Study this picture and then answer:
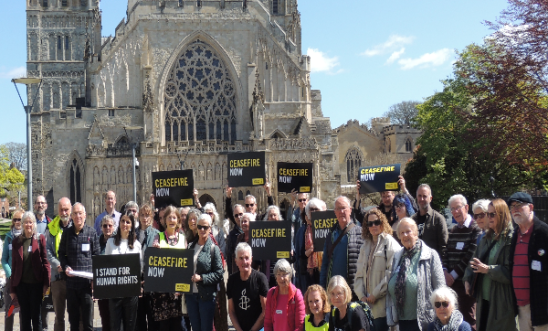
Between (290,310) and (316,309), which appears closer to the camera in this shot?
(316,309)

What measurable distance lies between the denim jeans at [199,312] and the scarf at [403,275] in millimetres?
3021

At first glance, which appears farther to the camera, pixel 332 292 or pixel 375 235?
pixel 375 235

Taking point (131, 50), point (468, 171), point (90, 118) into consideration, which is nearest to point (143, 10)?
point (131, 50)

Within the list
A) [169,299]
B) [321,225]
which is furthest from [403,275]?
[169,299]

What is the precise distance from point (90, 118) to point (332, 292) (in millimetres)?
34663

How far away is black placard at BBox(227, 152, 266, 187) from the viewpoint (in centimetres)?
1442

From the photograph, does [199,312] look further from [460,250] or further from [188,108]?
[188,108]

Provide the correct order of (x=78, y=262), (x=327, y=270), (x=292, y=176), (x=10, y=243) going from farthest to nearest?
(x=292, y=176), (x=10, y=243), (x=78, y=262), (x=327, y=270)

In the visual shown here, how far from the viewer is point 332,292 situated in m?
7.62

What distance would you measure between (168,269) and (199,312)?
916 millimetres

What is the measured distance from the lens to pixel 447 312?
6961 mm

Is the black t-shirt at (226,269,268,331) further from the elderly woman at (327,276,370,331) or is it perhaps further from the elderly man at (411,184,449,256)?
the elderly man at (411,184,449,256)

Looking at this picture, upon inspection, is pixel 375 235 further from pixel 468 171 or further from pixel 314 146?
pixel 314 146

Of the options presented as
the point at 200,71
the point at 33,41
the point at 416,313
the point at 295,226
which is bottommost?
the point at 416,313
